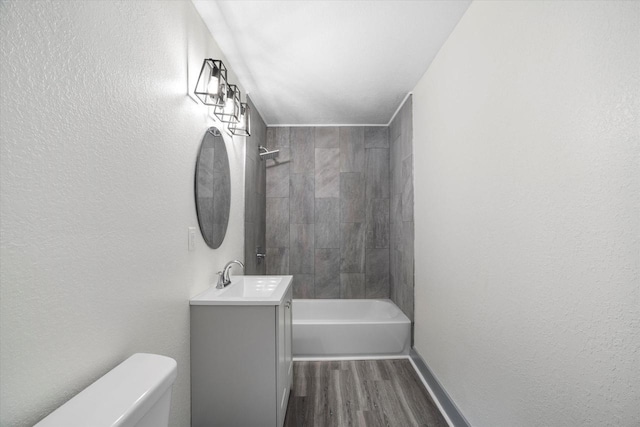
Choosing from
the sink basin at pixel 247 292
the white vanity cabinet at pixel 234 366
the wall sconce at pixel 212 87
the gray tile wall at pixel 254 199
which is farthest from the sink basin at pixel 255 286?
the wall sconce at pixel 212 87

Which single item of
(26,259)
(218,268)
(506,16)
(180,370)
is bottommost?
(180,370)

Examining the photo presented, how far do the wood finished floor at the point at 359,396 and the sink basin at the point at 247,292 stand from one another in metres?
0.83

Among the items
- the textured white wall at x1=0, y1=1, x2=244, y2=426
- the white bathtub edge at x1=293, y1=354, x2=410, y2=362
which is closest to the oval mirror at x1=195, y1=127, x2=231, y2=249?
the textured white wall at x1=0, y1=1, x2=244, y2=426

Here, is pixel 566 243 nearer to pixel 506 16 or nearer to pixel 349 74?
pixel 506 16

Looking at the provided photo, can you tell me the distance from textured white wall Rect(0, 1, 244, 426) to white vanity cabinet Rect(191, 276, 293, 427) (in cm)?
9

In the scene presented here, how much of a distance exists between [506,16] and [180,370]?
223 centimetres

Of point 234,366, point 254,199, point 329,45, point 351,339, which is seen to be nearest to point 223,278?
point 234,366

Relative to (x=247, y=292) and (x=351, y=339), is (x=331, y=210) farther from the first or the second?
(x=247, y=292)

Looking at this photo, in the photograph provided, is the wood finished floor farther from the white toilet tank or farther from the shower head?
the shower head

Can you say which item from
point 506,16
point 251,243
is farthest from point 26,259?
Answer: point 251,243

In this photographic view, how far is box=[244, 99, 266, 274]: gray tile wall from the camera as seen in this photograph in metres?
2.78

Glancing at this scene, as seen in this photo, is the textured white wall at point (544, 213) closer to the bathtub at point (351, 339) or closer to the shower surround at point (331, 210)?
the bathtub at point (351, 339)

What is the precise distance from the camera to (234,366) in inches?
61.5

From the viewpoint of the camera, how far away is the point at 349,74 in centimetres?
245
